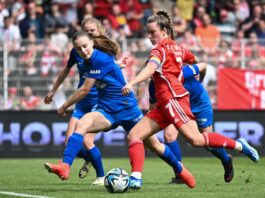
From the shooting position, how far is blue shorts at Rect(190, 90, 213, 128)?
11734 mm

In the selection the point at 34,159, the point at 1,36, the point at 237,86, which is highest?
the point at 1,36

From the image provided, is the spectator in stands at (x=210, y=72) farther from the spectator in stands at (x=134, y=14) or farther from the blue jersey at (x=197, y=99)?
the blue jersey at (x=197, y=99)

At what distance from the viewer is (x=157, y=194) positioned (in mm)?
9781

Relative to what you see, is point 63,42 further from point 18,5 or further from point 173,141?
point 173,141

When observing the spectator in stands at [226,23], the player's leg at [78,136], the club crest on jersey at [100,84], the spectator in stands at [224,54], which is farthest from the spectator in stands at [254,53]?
the player's leg at [78,136]

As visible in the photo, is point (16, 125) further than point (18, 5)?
No

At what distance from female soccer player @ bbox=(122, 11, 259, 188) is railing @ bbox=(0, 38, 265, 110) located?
878 cm

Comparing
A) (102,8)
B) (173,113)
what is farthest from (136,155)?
(102,8)

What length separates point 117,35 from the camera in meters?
21.8

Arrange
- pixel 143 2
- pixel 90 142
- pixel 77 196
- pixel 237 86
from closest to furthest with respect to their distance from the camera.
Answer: pixel 77 196 < pixel 90 142 < pixel 237 86 < pixel 143 2

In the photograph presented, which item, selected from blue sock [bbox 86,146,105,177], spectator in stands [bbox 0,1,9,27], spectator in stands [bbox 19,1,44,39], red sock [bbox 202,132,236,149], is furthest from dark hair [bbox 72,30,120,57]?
spectator in stands [bbox 0,1,9,27]

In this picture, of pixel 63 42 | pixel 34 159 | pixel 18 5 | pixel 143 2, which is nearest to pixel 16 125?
pixel 34 159

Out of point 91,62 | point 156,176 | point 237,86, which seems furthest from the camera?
point 237,86

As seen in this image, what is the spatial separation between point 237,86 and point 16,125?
4.98 metres
